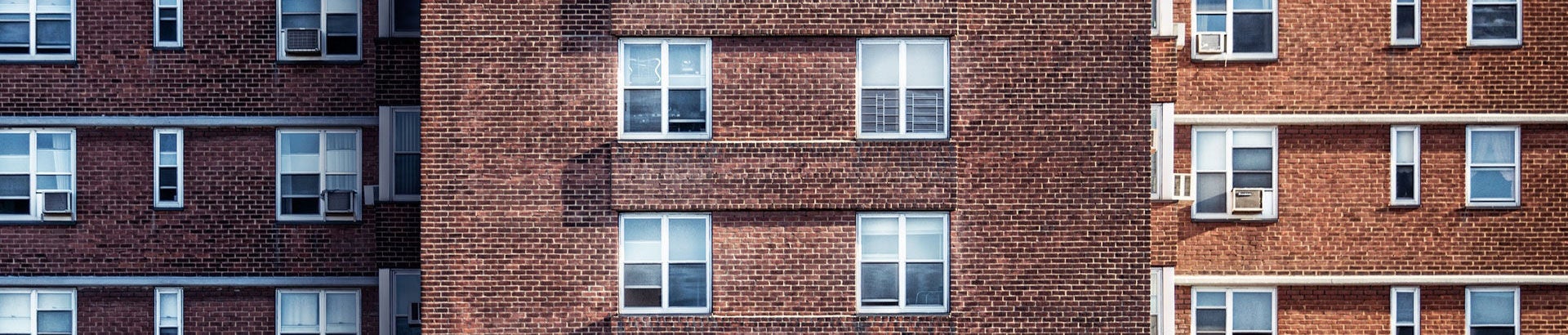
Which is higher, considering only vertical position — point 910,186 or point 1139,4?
point 1139,4

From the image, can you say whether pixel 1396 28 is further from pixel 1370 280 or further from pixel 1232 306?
pixel 1232 306

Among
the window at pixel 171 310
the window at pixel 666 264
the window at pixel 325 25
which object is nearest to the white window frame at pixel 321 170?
the window at pixel 325 25

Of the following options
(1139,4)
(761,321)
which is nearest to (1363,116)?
(1139,4)

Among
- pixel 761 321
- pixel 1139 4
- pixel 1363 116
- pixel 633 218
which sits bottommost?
pixel 761 321

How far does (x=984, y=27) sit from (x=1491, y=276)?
7553mm

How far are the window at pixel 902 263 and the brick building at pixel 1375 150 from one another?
142 inches

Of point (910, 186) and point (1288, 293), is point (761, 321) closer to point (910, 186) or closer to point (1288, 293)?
point (910, 186)

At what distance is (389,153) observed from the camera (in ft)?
52.1

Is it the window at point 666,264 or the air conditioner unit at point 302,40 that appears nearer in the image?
the window at point 666,264

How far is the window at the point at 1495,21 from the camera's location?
1597 centimetres

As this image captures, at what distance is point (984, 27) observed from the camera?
556 inches

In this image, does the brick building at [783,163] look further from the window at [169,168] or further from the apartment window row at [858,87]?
the window at [169,168]

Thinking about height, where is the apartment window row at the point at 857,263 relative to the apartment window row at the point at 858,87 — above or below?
below

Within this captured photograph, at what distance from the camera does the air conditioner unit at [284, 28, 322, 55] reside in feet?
52.4
